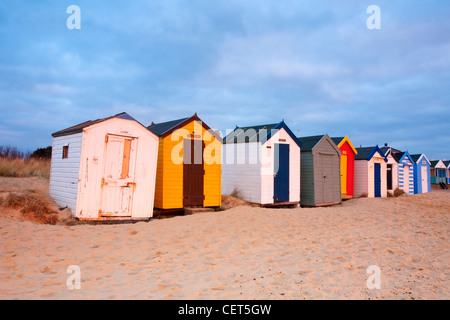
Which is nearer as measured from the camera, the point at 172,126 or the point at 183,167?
the point at 183,167

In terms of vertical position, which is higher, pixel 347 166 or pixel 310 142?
pixel 310 142

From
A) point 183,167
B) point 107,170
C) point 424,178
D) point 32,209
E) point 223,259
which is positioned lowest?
point 223,259

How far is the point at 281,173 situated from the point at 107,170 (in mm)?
7450

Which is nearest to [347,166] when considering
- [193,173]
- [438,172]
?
[193,173]

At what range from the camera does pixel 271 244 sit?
24.7 ft

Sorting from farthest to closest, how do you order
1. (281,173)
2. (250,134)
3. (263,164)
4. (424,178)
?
1. (424,178)
2. (250,134)
3. (281,173)
4. (263,164)

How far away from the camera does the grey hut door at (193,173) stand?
37.8ft

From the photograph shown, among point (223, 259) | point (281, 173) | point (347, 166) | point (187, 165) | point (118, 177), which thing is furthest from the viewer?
point (347, 166)

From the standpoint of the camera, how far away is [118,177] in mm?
9773

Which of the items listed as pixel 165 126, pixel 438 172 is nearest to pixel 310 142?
pixel 165 126

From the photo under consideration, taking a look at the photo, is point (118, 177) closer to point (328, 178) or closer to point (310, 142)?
point (310, 142)

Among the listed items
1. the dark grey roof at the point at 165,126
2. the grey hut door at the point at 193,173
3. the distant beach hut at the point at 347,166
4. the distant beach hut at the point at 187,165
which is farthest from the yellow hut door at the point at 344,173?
the dark grey roof at the point at 165,126

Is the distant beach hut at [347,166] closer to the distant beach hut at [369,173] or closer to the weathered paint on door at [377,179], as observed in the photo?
the distant beach hut at [369,173]
